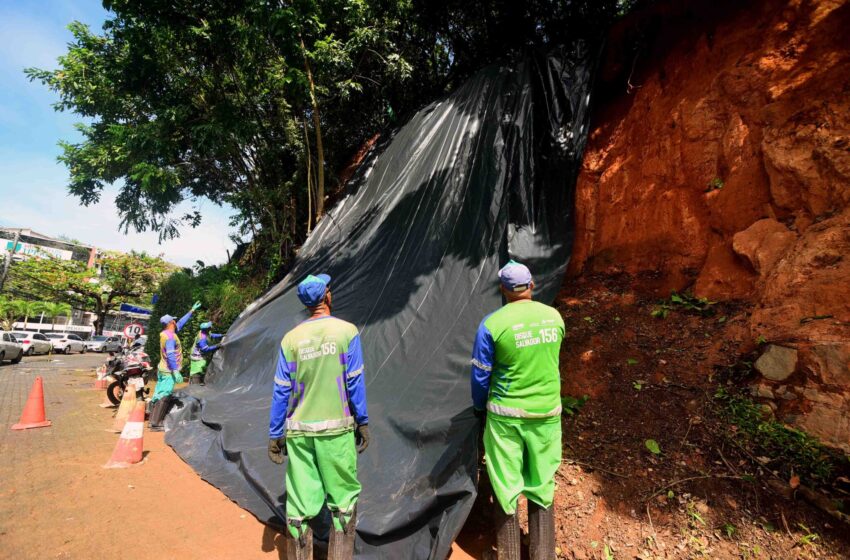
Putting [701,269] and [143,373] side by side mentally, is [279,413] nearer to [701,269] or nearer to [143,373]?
[701,269]

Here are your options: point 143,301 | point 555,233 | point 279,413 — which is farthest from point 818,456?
point 143,301

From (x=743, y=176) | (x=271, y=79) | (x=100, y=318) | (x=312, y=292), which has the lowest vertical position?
(x=100, y=318)

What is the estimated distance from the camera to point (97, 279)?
20594 millimetres

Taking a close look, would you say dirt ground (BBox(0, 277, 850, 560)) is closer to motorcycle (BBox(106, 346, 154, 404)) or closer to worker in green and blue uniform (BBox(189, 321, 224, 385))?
Answer: motorcycle (BBox(106, 346, 154, 404))

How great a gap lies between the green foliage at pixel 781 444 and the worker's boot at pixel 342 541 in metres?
2.23

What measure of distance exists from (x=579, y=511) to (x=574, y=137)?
12.5ft

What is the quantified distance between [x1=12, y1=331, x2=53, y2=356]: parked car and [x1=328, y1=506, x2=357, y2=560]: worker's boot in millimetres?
21444

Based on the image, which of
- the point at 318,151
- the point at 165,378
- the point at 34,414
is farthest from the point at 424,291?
the point at 34,414

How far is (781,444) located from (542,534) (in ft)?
4.59

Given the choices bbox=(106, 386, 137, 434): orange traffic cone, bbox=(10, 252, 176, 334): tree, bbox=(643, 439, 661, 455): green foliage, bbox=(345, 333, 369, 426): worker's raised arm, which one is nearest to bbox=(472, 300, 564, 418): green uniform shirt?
bbox=(345, 333, 369, 426): worker's raised arm

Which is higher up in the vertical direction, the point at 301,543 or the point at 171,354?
the point at 171,354

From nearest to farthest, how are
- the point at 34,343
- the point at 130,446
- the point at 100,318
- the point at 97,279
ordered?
the point at 130,446, the point at 34,343, the point at 97,279, the point at 100,318

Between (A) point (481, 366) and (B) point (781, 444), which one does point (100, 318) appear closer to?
(A) point (481, 366)

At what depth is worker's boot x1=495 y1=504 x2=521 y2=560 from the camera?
1.97 metres
